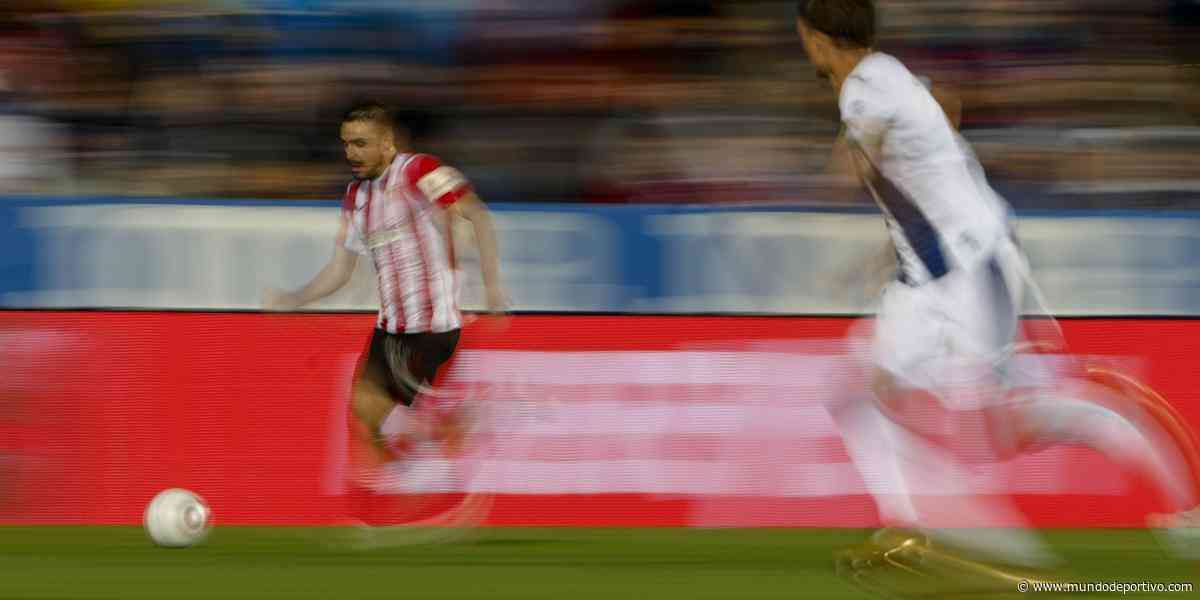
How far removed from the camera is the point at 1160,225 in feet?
27.1

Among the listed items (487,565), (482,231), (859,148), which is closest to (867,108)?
(859,148)

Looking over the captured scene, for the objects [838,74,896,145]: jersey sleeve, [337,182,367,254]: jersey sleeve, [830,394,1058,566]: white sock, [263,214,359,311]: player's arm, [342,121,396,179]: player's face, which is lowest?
[830,394,1058,566]: white sock

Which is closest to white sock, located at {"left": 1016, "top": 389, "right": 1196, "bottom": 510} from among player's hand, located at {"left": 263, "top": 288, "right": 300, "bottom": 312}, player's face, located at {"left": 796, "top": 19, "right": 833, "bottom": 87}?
player's face, located at {"left": 796, "top": 19, "right": 833, "bottom": 87}

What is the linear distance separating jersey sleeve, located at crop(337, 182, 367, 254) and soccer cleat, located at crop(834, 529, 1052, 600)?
2.47 meters

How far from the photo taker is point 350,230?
24.2 ft

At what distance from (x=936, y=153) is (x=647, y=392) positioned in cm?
281

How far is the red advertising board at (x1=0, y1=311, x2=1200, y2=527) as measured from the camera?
26.4 feet

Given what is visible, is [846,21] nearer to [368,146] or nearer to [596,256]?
[368,146]

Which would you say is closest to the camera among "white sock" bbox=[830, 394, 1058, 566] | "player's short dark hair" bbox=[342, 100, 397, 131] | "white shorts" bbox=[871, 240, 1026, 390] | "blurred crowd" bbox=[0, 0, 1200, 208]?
"white shorts" bbox=[871, 240, 1026, 390]

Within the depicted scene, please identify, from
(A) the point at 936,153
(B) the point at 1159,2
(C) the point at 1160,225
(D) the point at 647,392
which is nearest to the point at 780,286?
(D) the point at 647,392

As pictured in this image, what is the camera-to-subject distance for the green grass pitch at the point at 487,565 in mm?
6035

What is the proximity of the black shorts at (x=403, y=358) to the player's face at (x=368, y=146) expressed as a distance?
0.59 m

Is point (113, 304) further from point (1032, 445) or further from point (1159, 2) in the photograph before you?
point (1159, 2)

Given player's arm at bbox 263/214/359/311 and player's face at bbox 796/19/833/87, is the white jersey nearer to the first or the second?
player's face at bbox 796/19/833/87
